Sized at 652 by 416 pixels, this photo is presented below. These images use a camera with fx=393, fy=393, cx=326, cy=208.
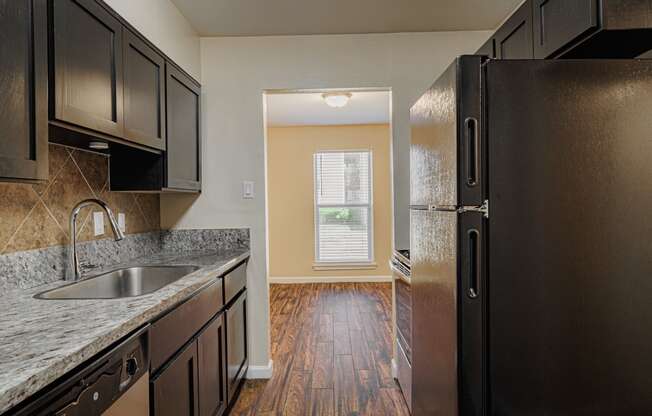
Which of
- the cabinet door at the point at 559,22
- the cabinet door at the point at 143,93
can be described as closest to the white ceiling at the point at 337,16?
the cabinet door at the point at 143,93

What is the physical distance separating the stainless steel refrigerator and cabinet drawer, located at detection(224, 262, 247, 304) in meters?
1.27

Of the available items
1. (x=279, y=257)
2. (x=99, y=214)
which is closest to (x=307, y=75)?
(x=99, y=214)

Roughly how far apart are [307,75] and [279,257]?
361 centimetres

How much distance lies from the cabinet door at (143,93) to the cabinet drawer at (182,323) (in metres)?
0.75

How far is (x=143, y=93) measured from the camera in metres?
1.80

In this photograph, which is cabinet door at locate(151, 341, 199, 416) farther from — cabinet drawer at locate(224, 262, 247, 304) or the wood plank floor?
the wood plank floor

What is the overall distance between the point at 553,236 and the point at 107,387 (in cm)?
135

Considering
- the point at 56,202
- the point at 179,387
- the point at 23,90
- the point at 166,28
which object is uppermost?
the point at 166,28

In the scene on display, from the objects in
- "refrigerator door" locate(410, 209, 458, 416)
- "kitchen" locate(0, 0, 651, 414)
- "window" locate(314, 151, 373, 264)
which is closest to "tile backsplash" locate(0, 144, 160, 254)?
"kitchen" locate(0, 0, 651, 414)

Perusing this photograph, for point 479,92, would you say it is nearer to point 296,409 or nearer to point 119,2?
point 119,2

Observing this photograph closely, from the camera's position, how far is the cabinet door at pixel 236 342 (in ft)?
7.02

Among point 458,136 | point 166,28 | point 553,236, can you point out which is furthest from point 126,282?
point 553,236

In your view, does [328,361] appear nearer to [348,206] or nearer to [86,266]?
[86,266]

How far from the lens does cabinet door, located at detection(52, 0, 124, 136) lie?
1.24 meters
